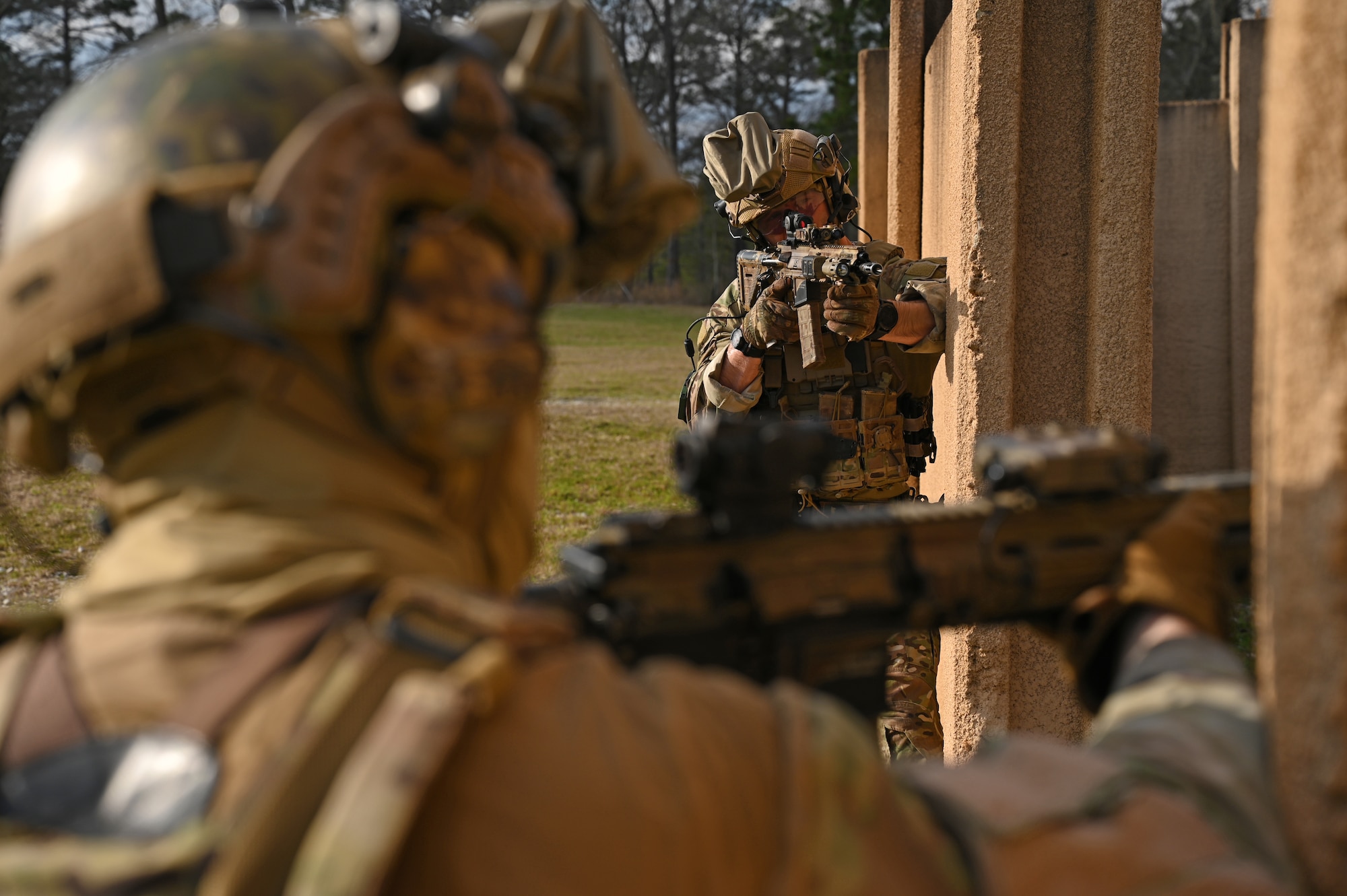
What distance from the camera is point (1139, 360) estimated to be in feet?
11.5

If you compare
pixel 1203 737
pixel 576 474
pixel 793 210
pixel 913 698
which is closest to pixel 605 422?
pixel 576 474

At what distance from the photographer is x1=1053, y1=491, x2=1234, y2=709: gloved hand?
153cm

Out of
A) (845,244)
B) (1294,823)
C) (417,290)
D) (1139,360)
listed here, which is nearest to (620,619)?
(417,290)

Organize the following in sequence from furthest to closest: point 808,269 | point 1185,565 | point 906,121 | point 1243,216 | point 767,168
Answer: point 906,121 < point 1243,216 < point 767,168 < point 808,269 < point 1185,565

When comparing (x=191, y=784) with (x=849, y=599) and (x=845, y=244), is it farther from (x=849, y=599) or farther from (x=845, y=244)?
(x=845, y=244)

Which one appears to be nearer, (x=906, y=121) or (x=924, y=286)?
(x=924, y=286)

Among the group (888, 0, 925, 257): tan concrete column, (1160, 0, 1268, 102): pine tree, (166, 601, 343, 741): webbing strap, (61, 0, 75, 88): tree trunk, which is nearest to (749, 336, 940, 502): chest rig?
(888, 0, 925, 257): tan concrete column

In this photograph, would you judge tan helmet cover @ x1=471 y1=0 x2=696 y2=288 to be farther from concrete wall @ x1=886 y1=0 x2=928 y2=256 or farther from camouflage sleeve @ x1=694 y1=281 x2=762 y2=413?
concrete wall @ x1=886 y1=0 x2=928 y2=256

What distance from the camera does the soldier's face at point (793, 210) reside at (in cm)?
570

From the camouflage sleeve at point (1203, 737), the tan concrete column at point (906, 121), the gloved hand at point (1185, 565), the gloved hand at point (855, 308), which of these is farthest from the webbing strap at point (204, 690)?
the tan concrete column at point (906, 121)

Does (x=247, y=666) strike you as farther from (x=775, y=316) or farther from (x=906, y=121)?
(x=906, y=121)

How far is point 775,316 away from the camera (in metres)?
5.11

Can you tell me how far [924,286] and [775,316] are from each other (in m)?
0.73

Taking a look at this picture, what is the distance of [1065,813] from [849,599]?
23.0 inches
